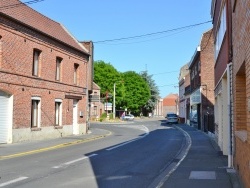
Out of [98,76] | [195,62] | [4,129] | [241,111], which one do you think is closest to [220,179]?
[241,111]

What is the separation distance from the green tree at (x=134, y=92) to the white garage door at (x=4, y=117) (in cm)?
7399

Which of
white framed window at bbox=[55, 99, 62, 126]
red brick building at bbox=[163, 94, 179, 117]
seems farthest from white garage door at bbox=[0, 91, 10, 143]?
red brick building at bbox=[163, 94, 179, 117]

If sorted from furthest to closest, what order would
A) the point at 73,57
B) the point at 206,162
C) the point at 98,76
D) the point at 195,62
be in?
the point at 98,76
the point at 195,62
the point at 73,57
the point at 206,162

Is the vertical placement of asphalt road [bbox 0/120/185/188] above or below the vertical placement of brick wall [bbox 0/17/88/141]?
below

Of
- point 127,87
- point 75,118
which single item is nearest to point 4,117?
point 75,118

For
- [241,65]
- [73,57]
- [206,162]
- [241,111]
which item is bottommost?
[206,162]

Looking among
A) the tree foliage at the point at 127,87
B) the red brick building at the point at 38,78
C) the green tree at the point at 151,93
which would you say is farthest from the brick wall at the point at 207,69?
the green tree at the point at 151,93

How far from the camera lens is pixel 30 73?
22.5 m

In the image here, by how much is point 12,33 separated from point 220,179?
48.0 feet

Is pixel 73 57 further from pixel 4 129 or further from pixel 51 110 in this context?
pixel 4 129

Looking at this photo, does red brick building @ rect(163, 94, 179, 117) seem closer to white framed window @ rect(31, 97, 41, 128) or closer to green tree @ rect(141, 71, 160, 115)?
green tree @ rect(141, 71, 160, 115)

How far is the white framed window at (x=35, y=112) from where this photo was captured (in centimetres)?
2294

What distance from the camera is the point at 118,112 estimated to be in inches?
3713

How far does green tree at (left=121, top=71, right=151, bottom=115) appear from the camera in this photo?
3787 inches
